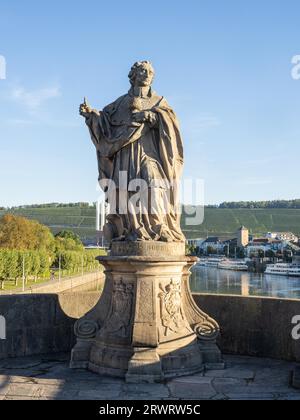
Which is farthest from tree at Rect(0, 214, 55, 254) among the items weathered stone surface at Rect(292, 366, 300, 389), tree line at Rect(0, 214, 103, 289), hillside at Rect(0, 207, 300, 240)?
hillside at Rect(0, 207, 300, 240)

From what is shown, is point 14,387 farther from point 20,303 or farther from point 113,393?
point 20,303

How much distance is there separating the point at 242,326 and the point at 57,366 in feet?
9.14

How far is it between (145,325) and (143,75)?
3.31 meters

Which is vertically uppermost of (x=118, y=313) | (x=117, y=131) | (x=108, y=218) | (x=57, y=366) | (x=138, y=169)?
(x=117, y=131)

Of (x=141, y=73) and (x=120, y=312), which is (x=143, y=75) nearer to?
(x=141, y=73)

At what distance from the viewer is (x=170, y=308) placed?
7.10 meters

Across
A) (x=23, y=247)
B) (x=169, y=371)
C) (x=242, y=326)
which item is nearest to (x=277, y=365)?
(x=242, y=326)

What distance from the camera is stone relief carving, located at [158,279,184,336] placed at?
23.1ft

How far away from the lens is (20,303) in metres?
8.11

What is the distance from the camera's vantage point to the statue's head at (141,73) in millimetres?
A: 7566

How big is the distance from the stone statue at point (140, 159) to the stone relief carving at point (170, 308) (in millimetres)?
637

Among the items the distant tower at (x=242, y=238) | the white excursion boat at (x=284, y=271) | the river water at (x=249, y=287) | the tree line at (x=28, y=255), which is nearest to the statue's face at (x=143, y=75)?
the river water at (x=249, y=287)

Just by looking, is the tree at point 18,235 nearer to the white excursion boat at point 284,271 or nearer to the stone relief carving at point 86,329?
the white excursion boat at point 284,271
